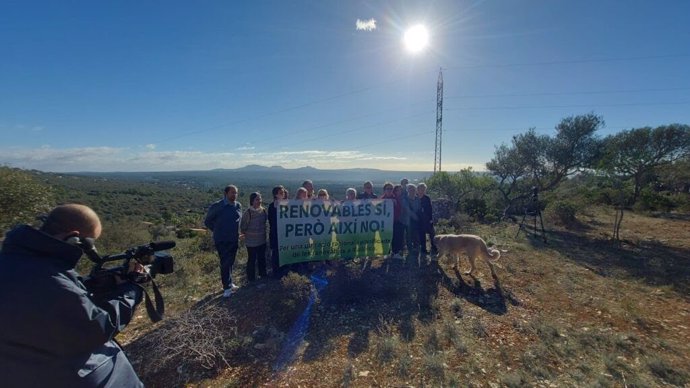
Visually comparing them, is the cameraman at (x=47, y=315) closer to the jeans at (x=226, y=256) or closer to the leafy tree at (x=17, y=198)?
the jeans at (x=226, y=256)

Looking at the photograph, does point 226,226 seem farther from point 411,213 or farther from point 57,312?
point 411,213

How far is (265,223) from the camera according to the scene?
6.46m

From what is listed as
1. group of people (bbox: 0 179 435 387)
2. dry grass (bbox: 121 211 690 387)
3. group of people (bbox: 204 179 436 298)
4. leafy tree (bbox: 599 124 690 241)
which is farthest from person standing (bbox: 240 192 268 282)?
leafy tree (bbox: 599 124 690 241)

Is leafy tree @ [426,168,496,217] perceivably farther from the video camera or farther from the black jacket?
the black jacket

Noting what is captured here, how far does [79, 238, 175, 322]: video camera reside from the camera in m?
2.07

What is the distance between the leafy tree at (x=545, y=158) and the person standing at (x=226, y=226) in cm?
1748

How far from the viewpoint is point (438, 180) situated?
22.8 m

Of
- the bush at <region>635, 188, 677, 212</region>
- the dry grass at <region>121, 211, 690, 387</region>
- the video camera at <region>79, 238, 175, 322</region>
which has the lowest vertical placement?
the dry grass at <region>121, 211, 690, 387</region>

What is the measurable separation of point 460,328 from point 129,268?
4.81 metres

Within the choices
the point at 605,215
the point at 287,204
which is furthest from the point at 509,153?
the point at 287,204

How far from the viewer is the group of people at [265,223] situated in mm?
5918

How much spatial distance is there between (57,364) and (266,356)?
9.84 ft

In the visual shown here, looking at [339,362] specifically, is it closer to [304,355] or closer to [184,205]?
[304,355]

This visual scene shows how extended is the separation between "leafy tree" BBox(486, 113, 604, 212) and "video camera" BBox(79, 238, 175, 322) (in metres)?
19.6
